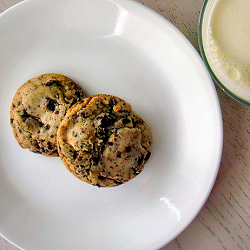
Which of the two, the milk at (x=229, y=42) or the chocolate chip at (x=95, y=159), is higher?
the milk at (x=229, y=42)

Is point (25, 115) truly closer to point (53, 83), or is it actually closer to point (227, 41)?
point (53, 83)

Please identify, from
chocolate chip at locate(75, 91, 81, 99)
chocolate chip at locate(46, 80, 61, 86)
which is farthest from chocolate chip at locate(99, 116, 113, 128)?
chocolate chip at locate(46, 80, 61, 86)

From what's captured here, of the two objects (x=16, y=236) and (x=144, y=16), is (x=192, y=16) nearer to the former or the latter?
(x=144, y=16)

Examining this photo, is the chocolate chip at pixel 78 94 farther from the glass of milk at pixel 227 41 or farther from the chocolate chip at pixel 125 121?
the glass of milk at pixel 227 41

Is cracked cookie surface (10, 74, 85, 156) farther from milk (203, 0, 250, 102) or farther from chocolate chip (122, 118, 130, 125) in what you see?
milk (203, 0, 250, 102)

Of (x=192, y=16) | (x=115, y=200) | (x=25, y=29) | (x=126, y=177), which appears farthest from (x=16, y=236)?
(x=192, y=16)

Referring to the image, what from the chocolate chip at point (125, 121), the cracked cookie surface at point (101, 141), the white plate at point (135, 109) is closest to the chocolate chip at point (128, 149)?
the cracked cookie surface at point (101, 141)
